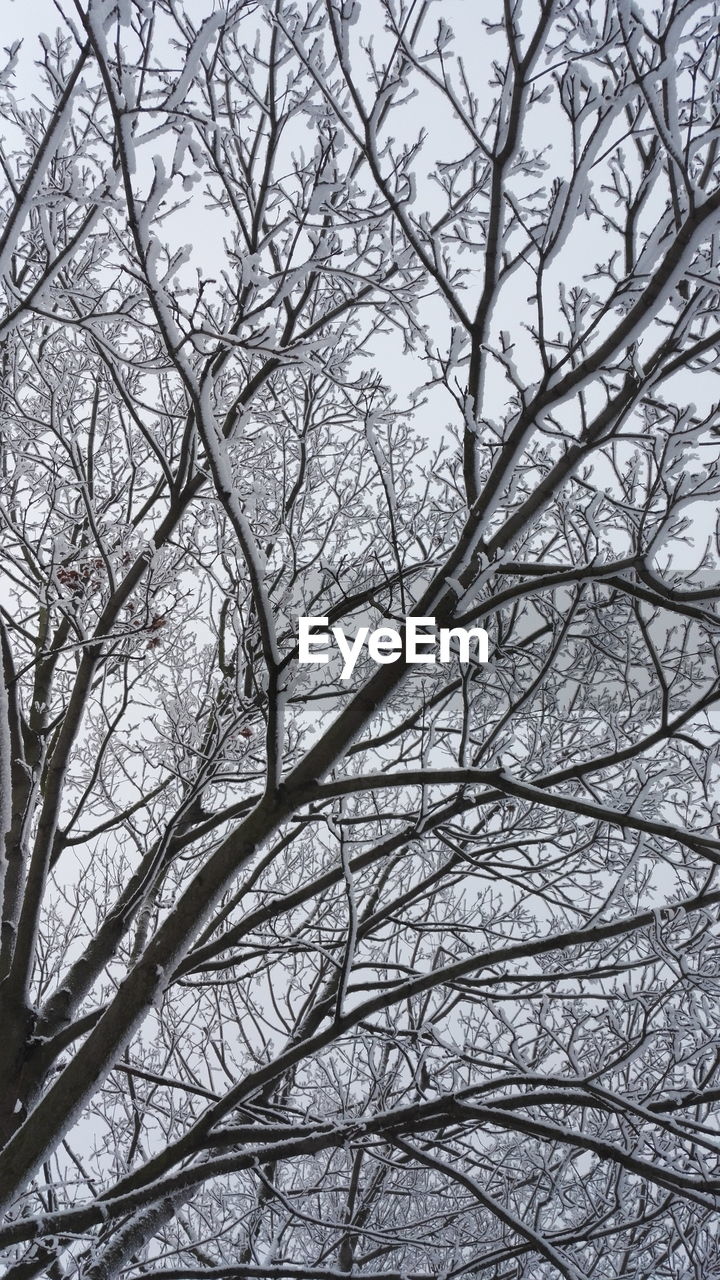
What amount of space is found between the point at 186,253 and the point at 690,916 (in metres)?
2.85

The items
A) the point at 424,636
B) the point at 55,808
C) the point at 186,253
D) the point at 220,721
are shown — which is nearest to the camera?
the point at 186,253

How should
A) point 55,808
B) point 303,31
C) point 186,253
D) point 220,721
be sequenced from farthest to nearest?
point 55,808, point 220,721, point 303,31, point 186,253

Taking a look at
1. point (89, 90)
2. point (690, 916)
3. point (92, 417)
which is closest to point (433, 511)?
point (92, 417)

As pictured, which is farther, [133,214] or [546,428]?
[546,428]

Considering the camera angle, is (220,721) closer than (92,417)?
Yes

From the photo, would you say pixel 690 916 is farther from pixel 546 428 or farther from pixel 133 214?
pixel 133 214

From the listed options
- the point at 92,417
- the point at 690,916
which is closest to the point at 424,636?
the point at 690,916

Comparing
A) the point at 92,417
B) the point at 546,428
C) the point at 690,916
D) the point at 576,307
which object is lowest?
the point at 690,916

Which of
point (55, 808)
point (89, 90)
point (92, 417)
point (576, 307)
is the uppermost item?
point (92, 417)

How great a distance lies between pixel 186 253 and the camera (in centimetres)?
240

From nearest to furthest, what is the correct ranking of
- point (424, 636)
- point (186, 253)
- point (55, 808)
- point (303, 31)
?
point (186, 253) → point (303, 31) → point (424, 636) → point (55, 808)

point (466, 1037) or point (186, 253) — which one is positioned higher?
point (186, 253)

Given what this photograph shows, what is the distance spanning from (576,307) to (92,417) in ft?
9.51

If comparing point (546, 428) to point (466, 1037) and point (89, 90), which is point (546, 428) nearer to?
point (89, 90)
